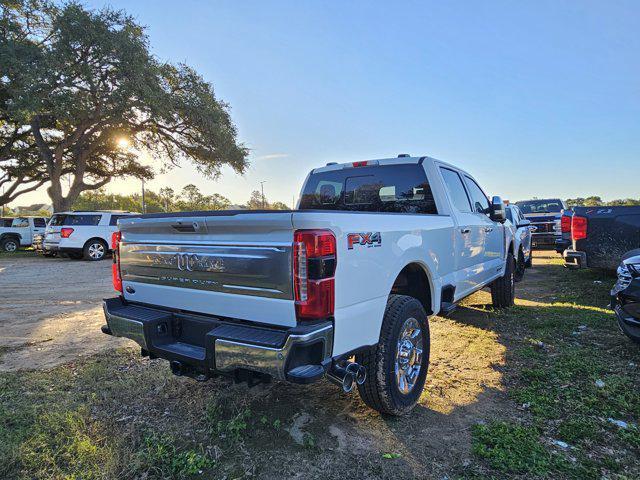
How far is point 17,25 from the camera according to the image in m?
18.1

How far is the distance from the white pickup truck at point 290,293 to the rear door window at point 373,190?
0.43m

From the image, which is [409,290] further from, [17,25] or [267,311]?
[17,25]

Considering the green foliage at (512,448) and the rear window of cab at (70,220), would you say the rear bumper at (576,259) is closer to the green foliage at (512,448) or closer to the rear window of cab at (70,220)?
the green foliage at (512,448)

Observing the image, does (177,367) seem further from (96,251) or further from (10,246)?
(10,246)

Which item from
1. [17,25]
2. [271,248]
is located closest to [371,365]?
[271,248]

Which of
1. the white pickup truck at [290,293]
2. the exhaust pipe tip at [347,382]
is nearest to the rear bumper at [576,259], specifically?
the white pickup truck at [290,293]

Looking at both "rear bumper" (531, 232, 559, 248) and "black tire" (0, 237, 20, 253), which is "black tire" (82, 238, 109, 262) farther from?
"rear bumper" (531, 232, 559, 248)

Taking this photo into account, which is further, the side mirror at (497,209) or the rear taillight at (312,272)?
the side mirror at (497,209)

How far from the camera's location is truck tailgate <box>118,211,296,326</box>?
2.38 metres

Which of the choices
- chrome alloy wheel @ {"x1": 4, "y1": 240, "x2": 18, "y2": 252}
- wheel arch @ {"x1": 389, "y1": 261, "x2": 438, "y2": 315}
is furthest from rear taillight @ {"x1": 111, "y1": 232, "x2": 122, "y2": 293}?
chrome alloy wheel @ {"x1": 4, "y1": 240, "x2": 18, "y2": 252}

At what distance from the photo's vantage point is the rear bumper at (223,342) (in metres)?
2.23

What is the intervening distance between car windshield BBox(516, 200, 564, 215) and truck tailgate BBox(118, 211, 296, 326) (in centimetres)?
1450

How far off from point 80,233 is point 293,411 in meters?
14.2

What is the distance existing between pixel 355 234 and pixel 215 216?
896 millimetres
